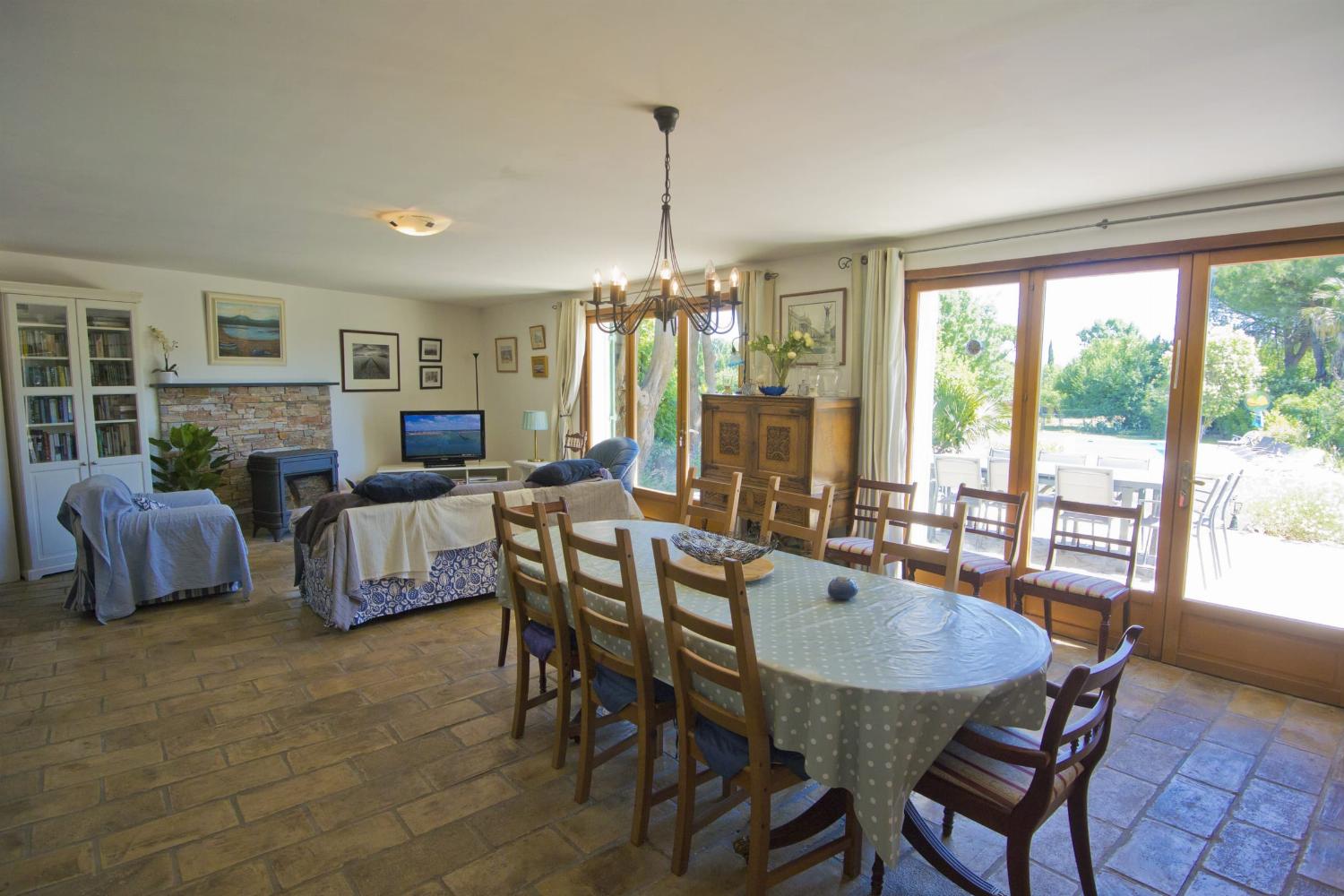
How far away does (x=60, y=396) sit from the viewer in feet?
16.3

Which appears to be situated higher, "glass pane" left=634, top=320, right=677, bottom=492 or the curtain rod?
the curtain rod

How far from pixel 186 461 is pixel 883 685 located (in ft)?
20.2

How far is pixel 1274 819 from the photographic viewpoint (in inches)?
89.7

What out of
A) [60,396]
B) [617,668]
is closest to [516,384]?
[60,396]

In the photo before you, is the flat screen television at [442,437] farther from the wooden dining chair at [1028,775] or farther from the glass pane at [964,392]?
the wooden dining chair at [1028,775]

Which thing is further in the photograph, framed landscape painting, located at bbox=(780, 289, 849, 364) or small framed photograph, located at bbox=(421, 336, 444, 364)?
small framed photograph, located at bbox=(421, 336, 444, 364)

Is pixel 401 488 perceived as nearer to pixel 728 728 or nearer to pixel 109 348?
pixel 728 728

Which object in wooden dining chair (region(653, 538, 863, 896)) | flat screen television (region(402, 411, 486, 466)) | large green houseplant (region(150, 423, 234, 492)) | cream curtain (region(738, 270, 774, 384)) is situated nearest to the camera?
wooden dining chair (region(653, 538, 863, 896))

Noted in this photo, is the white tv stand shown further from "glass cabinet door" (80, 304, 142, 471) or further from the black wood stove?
"glass cabinet door" (80, 304, 142, 471)

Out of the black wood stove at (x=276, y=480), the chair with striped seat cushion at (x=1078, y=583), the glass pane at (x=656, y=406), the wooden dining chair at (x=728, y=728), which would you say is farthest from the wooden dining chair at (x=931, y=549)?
the black wood stove at (x=276, y=480)

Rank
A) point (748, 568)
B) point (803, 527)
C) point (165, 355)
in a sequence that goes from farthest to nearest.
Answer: point (165, 355) → point (803, 527) → point (748, 568)

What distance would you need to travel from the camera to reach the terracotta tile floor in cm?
200

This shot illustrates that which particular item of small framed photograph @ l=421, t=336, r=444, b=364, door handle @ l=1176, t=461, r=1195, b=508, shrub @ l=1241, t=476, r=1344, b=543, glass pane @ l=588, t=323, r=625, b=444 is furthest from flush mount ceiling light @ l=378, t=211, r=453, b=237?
shrub @ l=1241, t=476, r=1344, b=543

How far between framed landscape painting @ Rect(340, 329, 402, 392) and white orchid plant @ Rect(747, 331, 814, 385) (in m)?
4.76
